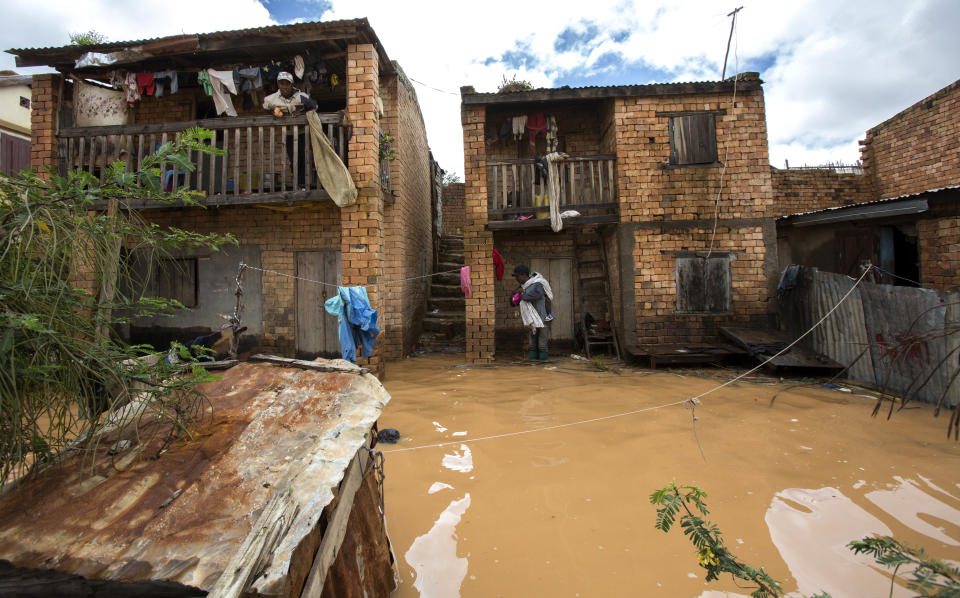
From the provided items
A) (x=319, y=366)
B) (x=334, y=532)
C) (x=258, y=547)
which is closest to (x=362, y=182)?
(x=319, y=366)

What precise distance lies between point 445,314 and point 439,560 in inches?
340

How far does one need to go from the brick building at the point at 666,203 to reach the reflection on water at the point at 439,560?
5717 mm

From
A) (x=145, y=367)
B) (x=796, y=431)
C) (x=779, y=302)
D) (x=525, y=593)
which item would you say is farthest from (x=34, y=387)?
(x=779, y=302)

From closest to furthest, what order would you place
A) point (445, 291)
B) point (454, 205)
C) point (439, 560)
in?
1. point (439, 560)
2. point (445, 291)
3. point (454, 205)

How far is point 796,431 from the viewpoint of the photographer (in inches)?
169

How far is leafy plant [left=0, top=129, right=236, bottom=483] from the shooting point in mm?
1608

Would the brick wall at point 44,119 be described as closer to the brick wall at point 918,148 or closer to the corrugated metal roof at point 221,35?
the corrugated metal roof at point 221,35

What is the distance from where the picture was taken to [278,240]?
8.78m

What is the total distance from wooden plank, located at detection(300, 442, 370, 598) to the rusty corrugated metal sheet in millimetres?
57

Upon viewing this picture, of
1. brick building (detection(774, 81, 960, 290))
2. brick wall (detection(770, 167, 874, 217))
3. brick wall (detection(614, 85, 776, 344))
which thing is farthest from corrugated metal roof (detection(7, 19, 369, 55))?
brick wall (detection(770, 167, 874, 217))

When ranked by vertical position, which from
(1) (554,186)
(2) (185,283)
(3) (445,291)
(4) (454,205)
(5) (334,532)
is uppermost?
(4) (454,205)

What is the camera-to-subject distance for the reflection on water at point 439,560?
2289mm

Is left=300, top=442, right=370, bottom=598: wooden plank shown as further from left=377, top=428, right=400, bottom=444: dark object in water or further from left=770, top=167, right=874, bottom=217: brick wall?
left=770, top=167, right=874, bottom=217: brick wall

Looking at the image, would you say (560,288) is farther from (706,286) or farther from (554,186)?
(706,286)
